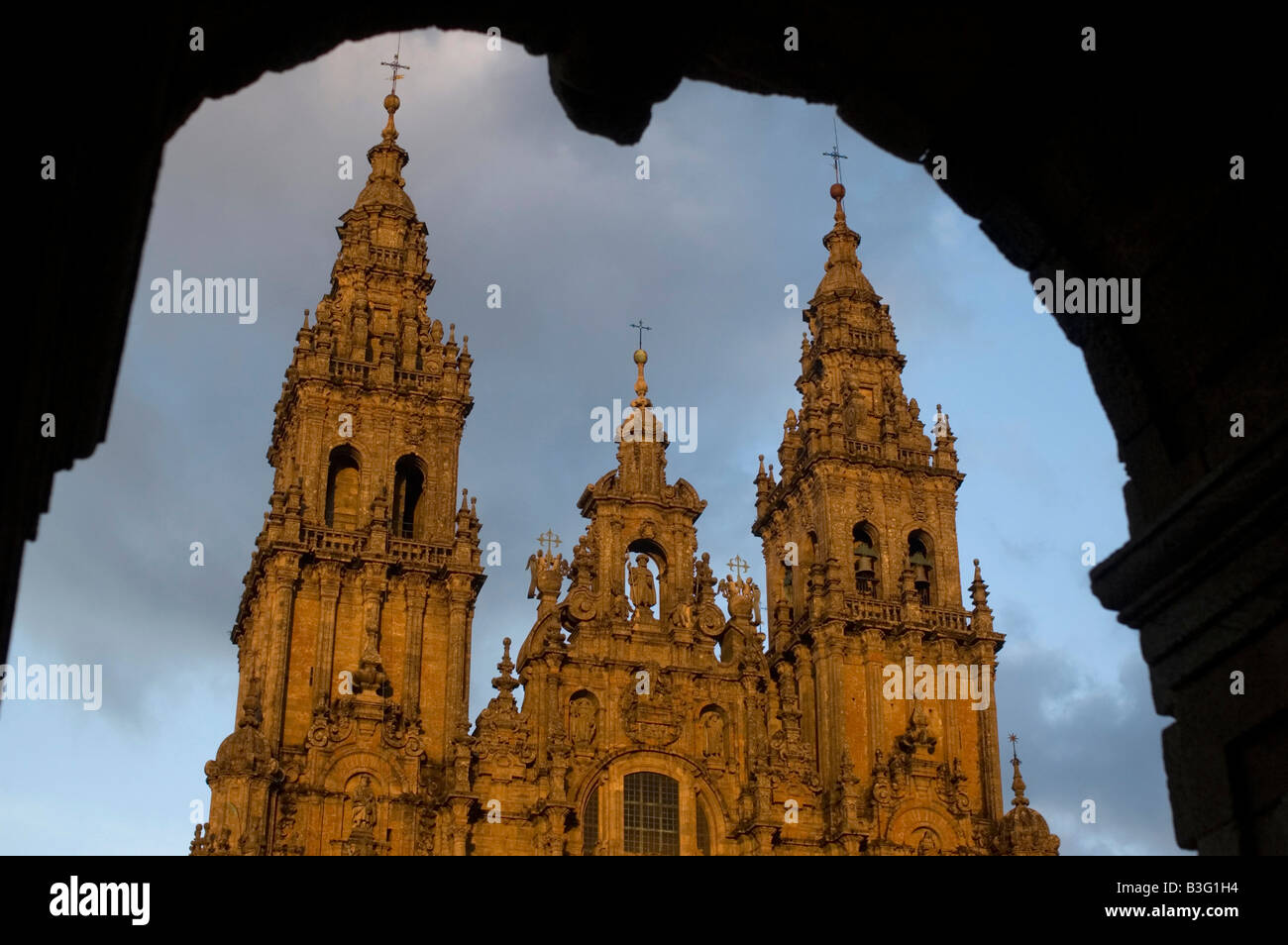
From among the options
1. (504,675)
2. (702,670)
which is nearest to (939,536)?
(702,670)

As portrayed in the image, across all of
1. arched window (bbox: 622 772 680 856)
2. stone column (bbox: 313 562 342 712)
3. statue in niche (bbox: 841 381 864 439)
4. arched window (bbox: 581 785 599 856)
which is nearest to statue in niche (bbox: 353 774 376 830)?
stone column (bbox: 313 562 342 712)

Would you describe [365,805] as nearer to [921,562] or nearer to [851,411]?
[921,562]

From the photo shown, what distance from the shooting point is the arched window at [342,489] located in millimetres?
31062

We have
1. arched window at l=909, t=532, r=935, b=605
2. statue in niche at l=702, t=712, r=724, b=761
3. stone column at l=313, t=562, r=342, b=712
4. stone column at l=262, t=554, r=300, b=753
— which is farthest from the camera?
arched window at l=909, t=532, r=935, b=605

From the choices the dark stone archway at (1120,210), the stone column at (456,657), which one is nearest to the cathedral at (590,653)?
the stone column at (456,657)

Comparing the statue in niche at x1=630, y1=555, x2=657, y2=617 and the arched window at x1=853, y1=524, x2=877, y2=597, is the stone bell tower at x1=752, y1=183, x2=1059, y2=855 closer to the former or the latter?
the arched window at x1=853, y1=524, x2=877, y2=597

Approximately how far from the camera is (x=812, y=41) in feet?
21.0

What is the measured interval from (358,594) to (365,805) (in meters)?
4.29

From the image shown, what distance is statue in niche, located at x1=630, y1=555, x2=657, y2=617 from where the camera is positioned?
31469 mm

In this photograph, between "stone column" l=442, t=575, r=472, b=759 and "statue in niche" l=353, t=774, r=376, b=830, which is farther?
"stone column" l=442, t=575, r=472, b=759

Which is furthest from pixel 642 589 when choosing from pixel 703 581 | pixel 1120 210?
pixel 1120 210

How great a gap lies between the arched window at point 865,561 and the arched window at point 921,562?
0.82 m

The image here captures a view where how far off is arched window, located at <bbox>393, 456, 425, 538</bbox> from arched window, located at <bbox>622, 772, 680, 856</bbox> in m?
6.39

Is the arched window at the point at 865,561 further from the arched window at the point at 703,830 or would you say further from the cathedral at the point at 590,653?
the arched window at the point at 703,830
